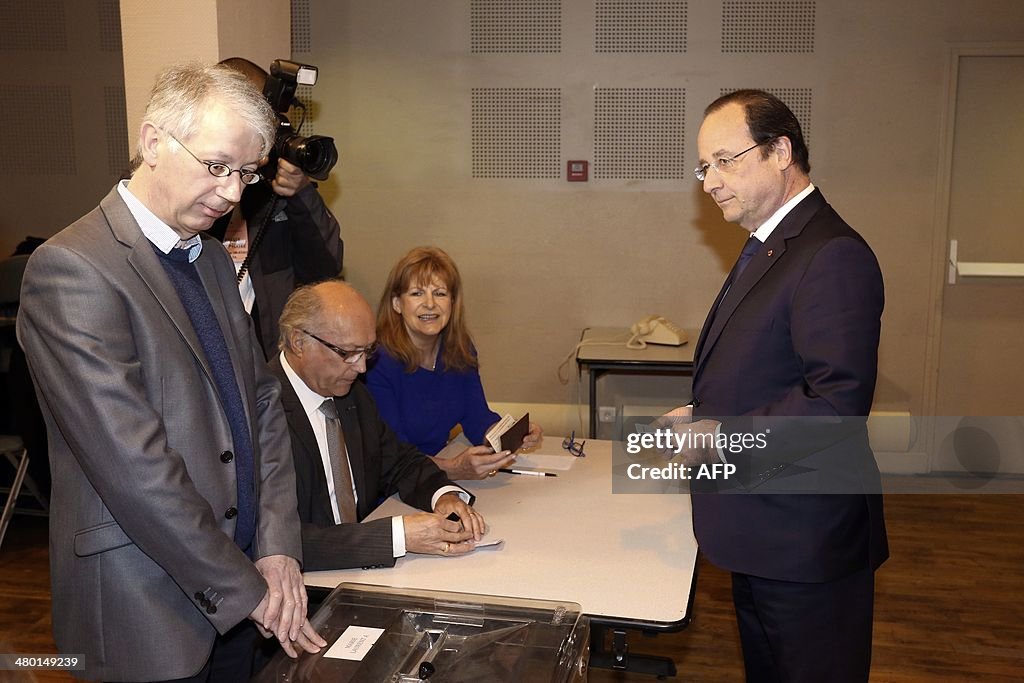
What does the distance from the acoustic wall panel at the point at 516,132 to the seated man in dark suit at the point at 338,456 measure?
3078 millimetres

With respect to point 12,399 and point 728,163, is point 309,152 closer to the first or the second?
point 728,163

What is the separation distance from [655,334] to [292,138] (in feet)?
8.85

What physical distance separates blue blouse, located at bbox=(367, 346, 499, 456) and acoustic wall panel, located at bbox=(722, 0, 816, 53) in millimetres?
2909

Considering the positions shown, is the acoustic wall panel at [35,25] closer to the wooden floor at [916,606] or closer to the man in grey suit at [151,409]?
the wooden floor at [916,606]

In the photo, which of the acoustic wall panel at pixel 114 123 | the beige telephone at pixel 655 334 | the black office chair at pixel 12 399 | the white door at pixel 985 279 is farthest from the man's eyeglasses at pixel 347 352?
the white door at pixel 985 279

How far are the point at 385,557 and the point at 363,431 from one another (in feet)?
→ 1.84

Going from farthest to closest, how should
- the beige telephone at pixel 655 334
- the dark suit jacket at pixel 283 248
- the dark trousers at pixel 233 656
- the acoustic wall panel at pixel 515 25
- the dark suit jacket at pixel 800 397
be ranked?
1. the acoustic wall panel at pixel 515 25
2. the beige telephone at pixel 655 334
3. the dark suit jacket at pixel 283 248
4. the dark trousers at pixel 233 656
5. the dark suit jacket at pixel 800 397

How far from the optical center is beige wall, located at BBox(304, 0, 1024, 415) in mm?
5066

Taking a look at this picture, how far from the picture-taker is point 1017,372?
5250 mm

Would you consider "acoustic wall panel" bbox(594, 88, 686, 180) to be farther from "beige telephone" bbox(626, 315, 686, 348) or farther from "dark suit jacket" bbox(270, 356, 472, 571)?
"dark suit jacket" bbox(270, 356, 472, 571)

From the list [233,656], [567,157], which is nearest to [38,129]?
[567,157]

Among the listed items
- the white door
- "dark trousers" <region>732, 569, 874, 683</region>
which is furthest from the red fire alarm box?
"dark trousers" <region>732, 569, 874, 683</region>

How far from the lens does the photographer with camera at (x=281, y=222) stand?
279 cm

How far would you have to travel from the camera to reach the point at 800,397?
1821 millimetres
